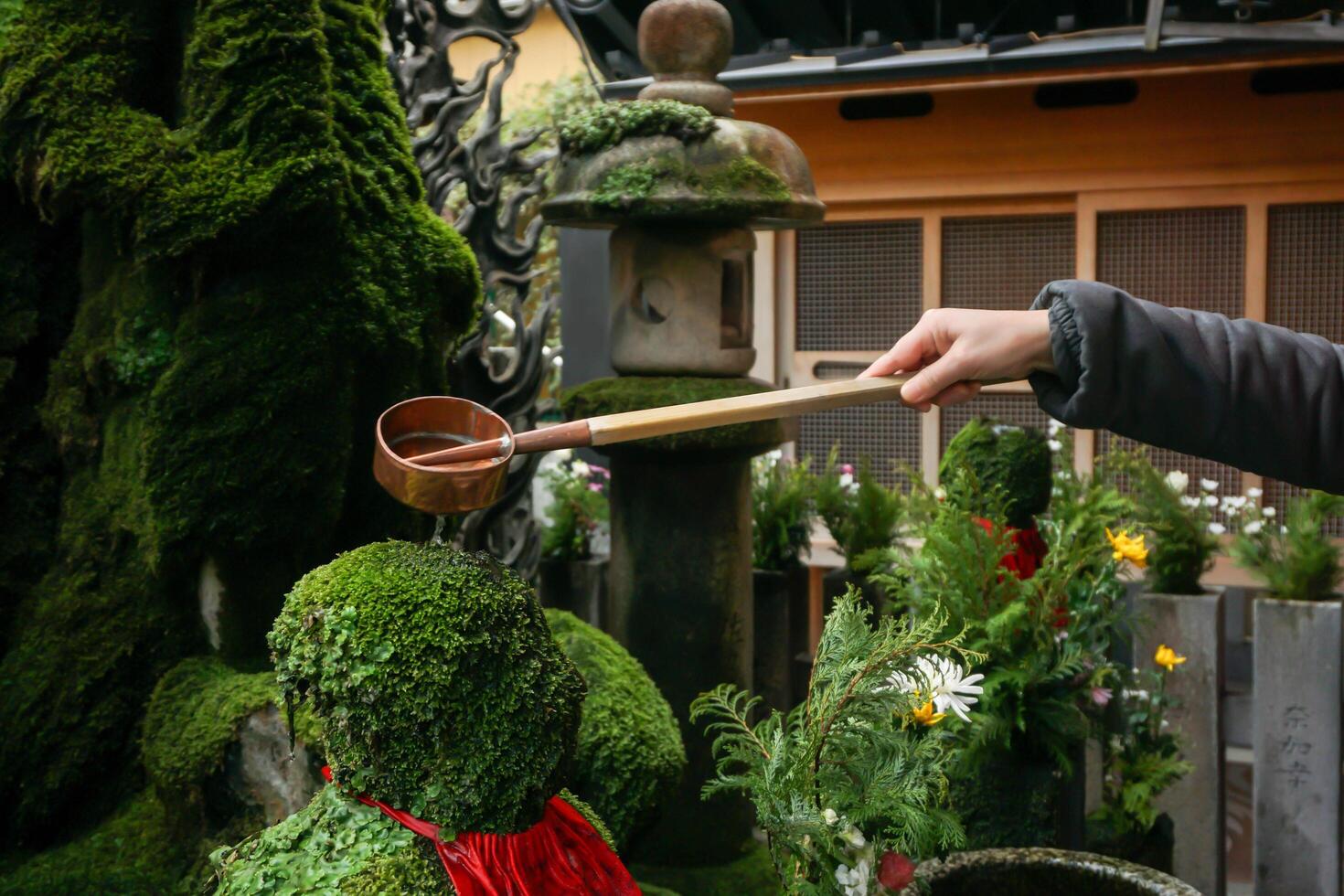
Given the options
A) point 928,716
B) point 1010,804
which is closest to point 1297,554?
point 1010,804

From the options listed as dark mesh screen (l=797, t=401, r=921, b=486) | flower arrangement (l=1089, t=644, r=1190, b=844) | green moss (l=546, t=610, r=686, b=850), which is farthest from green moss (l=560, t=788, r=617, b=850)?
dark mesh screen (l=797, t=401, r=921, b=486)

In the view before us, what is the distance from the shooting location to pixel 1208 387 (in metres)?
1.82

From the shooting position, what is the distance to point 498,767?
5.70ft

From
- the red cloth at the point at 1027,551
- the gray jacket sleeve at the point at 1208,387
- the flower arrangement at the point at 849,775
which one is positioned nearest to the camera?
the gray jacket sleeve at the point at 1208,387

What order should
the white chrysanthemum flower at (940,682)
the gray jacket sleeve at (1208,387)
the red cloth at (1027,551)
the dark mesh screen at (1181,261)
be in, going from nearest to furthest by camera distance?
the gray jacket sleeve at (1208,387)
the white chrysanthemum flower at (940,682)
the red cloth at (1027,551)
the dark mesh screen at (1181,261)

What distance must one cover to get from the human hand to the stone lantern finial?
2147 millimetres

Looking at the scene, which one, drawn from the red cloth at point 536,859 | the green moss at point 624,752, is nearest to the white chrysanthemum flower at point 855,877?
the red cloth at point 536,859

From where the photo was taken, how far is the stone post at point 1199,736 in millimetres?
4047

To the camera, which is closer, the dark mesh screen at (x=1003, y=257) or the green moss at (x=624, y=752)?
the green moss at (x=624, y=752)

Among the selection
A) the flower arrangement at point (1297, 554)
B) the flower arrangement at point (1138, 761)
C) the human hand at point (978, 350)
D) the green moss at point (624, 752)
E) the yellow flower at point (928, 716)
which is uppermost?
the human hand at point (978, 350)

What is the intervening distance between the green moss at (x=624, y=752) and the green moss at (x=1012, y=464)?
1162 mm

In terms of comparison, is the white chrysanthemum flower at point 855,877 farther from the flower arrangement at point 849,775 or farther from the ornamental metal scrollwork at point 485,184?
the ornamental metal scrollwork at point 485,184

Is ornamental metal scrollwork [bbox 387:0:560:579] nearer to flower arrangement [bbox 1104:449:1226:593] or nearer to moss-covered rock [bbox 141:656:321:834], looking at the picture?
moss-covered rock [bbox 141:656:321:834]

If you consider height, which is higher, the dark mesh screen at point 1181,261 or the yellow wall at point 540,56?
the yellow wall at point 540,56
